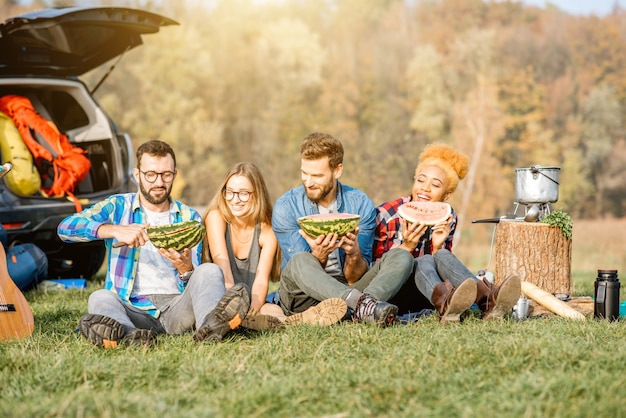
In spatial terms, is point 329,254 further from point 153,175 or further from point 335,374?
point 335,374

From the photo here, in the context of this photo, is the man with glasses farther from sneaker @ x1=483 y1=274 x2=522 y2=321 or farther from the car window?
the car window

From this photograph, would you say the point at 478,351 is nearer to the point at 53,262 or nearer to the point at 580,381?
the point at 580,381

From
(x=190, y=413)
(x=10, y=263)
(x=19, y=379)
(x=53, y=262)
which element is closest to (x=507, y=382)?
(x=190, y=413)

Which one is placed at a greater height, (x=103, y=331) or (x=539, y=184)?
(x=539, y=184)

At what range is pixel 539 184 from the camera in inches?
216

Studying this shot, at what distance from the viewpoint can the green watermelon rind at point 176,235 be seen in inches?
156

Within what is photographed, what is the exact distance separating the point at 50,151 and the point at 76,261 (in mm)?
1281

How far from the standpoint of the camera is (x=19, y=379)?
3.13m

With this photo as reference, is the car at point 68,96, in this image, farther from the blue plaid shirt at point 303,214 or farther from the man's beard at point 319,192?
the man's beard at point 319,192

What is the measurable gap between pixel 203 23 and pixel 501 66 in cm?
1596

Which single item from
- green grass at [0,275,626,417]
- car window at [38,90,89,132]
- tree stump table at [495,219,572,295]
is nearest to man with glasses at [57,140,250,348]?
green grass at [0,275,626,417]

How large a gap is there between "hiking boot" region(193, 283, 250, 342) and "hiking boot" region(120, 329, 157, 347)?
24 cm

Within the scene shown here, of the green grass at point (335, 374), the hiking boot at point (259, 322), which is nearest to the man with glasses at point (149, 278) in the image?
the green grass at point (335, 374)

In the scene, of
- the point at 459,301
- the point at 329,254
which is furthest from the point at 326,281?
the point at 459,301
